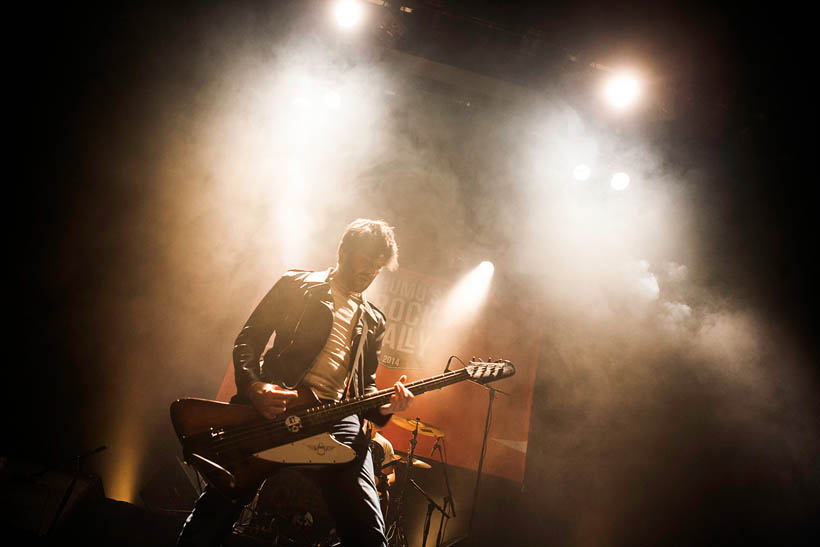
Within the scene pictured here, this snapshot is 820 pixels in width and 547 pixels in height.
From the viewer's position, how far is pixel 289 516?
2.85m

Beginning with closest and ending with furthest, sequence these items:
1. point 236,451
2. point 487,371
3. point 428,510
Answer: point 236,451
point 487,371
point 428,510

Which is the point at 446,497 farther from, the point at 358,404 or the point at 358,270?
the point at 358,270

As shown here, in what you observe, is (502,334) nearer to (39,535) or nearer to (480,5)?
(480,5)

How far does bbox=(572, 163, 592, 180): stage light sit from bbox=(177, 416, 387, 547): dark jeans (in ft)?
15.3

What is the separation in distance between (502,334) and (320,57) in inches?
166

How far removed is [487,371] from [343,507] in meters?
1.29

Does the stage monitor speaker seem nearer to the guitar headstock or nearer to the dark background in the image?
the dark background

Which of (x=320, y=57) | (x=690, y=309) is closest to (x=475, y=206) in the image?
(x=320, y=57)

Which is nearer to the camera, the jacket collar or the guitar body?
the guitar body

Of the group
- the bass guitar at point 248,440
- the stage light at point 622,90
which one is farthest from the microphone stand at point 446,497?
the stage light at point 622,90

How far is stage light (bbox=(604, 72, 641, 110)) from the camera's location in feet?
14.5

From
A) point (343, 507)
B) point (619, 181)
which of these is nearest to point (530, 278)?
point (619, 181)

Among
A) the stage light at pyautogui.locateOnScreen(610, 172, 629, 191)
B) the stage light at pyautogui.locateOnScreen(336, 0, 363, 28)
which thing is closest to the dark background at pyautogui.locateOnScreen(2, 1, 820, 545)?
the stage light at pyautogui.locateOnScreen(336, 0, 363, 28)

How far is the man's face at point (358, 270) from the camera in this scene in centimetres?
241
